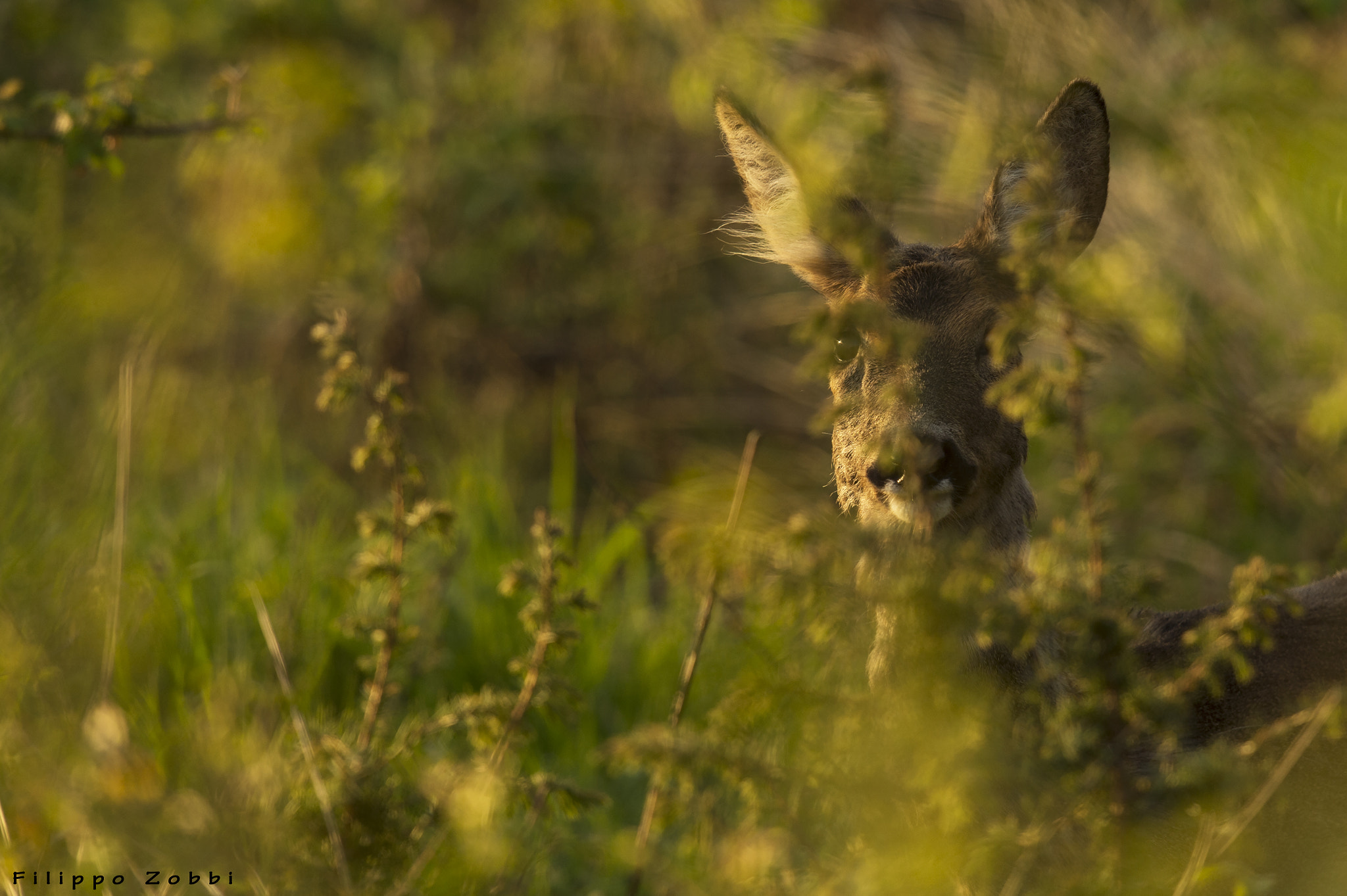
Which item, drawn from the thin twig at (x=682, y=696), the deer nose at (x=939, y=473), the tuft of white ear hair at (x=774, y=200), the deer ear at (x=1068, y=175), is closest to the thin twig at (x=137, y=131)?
the tuft of white ear hair at (x=774, y=200)

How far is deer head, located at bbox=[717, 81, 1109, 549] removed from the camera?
343 centimetres

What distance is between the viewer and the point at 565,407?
7016 mm

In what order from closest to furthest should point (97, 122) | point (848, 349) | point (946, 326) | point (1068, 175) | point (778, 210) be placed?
point (97, 122) → point (946, 326) → point (1068, 175) → point (848, 349) → point (778, 210)

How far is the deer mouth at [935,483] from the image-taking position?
3.32 meters

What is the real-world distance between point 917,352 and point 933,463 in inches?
19.1

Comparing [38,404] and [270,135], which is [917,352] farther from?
[270,135]

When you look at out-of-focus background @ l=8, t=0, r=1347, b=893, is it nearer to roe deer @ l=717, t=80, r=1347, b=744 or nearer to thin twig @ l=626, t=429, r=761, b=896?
thin twig @ l=626, t=429, r=761, b=896

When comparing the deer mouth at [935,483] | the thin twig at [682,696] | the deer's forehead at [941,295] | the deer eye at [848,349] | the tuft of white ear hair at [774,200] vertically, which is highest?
the tuft of white ear hair at [774,200]

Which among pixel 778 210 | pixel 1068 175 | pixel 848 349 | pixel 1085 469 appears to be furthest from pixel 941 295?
pixel 1085 469

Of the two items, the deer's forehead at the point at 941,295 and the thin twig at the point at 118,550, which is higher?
the deer's forehead at the point at 941,295

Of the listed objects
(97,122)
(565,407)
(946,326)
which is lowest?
(565,407)

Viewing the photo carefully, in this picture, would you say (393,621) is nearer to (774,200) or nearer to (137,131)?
(137,131)

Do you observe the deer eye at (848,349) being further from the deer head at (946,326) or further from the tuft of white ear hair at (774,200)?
A: the tuft of white ear hair at (774,200)

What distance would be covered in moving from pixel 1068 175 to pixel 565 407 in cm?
365
